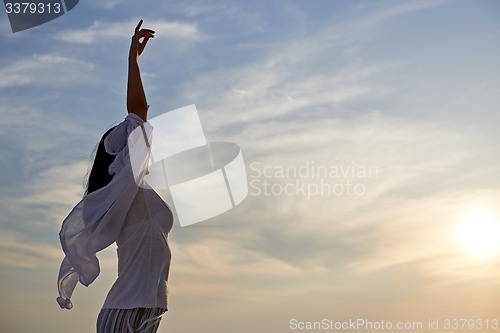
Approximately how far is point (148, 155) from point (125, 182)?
0.64ft

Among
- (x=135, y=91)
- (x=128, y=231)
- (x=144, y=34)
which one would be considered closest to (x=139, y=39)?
(x=144, y=34)

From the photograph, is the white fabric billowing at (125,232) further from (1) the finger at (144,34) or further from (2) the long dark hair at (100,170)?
(1) the finger at (144,34)

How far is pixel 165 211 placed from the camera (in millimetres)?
3586

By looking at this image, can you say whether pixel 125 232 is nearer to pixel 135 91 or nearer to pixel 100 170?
pixel 100 170

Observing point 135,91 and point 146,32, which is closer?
point 135,91

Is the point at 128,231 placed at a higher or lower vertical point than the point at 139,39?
lower

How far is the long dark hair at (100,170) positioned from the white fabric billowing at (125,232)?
9 cm

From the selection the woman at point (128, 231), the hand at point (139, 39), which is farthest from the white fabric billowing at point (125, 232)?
the hand at point (139, 39)

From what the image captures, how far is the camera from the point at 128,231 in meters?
3.53

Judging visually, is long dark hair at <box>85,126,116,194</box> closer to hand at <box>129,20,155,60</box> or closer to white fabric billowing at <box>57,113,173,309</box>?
white fabric billowing at <box>57,113,173,309</box>

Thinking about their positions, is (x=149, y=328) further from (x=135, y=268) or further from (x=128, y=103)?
(x=128, y=103)

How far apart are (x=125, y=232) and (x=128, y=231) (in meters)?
0.02

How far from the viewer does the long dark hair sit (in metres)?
3.71

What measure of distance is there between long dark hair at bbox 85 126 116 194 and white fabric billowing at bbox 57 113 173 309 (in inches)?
3.7
